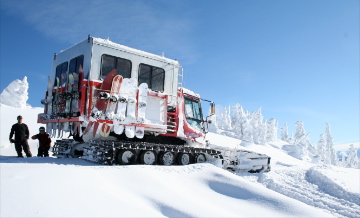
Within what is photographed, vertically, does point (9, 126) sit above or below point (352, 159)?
above

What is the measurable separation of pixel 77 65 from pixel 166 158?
13.9 ft

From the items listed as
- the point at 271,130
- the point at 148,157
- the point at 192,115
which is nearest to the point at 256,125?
the point at 271,130

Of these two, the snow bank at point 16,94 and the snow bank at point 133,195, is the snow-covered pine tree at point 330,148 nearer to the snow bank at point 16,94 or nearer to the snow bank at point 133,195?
the snow bank at point 16,94

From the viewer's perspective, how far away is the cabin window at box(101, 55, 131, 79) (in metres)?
9.46

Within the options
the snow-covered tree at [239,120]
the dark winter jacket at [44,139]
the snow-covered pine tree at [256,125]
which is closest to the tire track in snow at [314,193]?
the dark winter jacket at [44,139]

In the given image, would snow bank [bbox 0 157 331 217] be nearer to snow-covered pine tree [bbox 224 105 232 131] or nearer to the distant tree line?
the distant tree line

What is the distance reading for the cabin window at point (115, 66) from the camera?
946 cm

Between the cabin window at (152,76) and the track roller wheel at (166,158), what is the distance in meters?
2.24

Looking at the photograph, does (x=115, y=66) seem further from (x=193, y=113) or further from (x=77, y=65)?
(x=193, y=113)

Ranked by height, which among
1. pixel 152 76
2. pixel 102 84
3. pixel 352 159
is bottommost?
pixel 352 159

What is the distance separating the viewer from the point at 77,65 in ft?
32.8

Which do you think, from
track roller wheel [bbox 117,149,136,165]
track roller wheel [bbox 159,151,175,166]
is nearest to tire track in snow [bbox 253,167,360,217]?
track roller wheel [bbox 159,151,175,166]

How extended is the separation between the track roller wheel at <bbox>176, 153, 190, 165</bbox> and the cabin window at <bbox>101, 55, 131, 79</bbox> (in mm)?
3185

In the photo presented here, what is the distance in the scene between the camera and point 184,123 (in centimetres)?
1131
